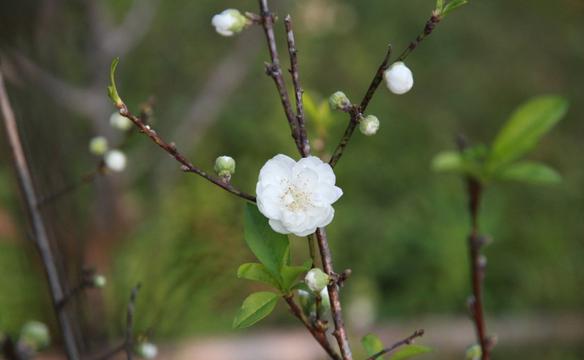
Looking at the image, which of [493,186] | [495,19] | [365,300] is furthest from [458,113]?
[365,300]

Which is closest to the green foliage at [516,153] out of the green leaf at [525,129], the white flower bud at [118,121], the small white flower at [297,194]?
the green leaf at [525,129]

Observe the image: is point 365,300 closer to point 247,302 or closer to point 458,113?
point 458,113

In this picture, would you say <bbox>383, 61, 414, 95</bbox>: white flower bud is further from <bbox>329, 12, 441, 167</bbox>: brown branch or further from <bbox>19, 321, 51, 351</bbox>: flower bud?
<bbox>19, 321, 51, 351</bbox>: flower bud

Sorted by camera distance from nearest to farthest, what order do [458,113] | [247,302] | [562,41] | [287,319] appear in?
[247,302] → [287,319] → [458,113] → [562,41]

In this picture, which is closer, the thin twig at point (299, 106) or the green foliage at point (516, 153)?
the thin twig at point (299, 106)

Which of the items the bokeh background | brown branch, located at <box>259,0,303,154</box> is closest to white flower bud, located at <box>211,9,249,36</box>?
brown branch, located at <box>259,0,303,154</box>

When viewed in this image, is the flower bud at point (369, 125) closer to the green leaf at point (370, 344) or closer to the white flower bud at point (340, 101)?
the white flower bud at point (340, 101)
